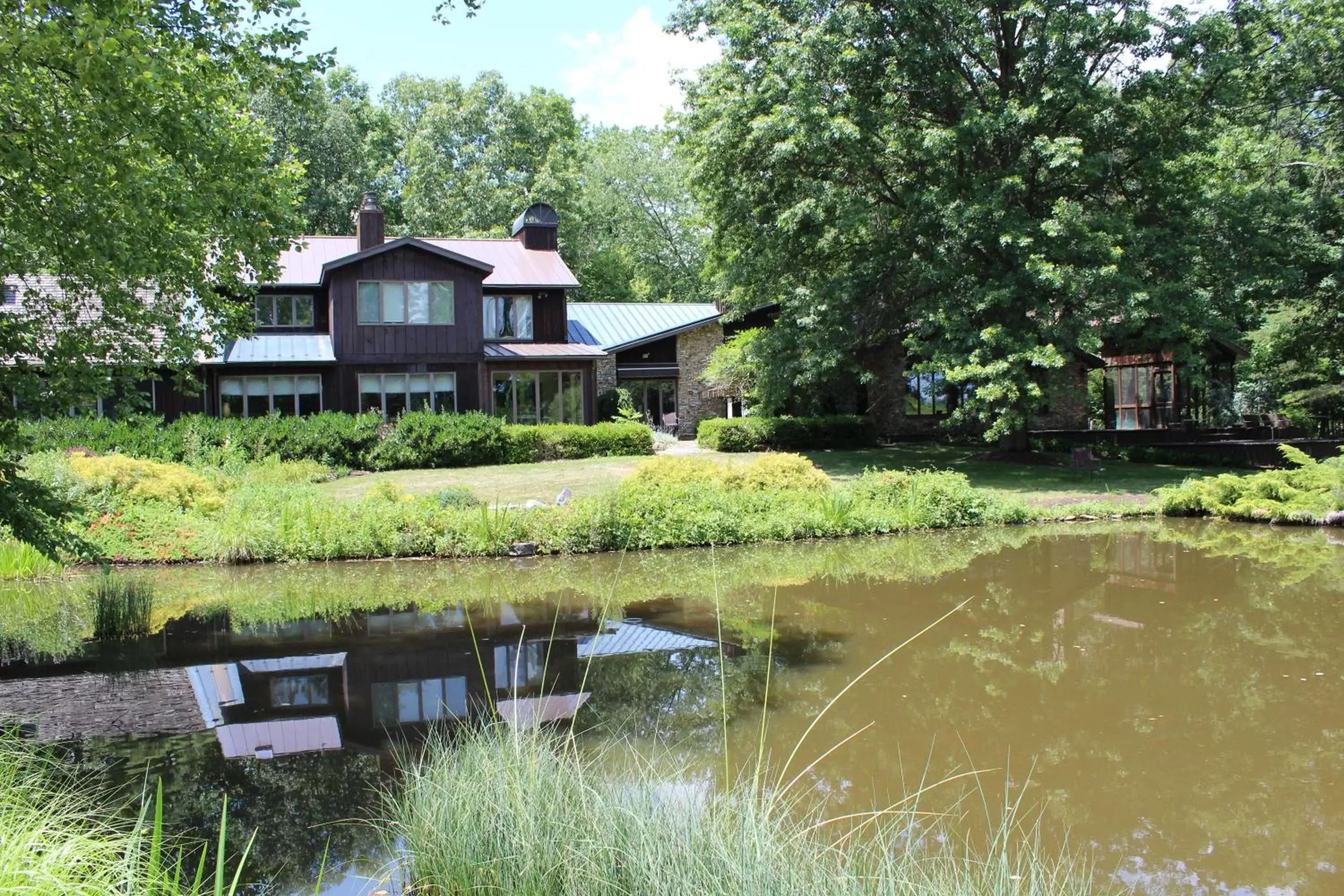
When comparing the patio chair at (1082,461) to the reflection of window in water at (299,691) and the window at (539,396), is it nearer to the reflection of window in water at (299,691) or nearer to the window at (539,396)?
the window at (539,396)

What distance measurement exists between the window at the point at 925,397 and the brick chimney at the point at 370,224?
1629 cm

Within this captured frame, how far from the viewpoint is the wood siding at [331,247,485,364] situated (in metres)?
25.2

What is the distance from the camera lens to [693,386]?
31484mm

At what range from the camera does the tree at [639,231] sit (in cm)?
4625

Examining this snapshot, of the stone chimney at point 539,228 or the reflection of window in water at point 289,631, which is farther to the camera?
the stone chimney at point 539,228

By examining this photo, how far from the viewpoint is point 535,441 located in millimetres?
23828

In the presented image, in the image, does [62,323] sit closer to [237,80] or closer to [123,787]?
[237,80]

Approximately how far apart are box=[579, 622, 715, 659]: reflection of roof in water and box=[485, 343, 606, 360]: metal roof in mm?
18132

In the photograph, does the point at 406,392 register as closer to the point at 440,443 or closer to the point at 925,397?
the point at 440,443

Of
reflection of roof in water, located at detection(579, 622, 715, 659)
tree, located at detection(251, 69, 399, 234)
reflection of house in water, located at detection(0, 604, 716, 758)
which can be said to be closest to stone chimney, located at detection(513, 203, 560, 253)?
tree, located at detection(251, 69, 399, 234)

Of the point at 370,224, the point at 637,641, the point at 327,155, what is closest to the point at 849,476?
the point at 637,641

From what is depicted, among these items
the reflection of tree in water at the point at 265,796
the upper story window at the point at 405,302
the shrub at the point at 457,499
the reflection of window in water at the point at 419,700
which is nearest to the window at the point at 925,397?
the upper story window at the point at 405,302

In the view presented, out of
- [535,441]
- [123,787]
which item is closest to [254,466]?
[535,441]

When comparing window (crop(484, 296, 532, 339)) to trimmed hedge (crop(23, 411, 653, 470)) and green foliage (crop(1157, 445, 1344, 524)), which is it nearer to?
trimmed hedge (crop(23, 411, 653, 470))
